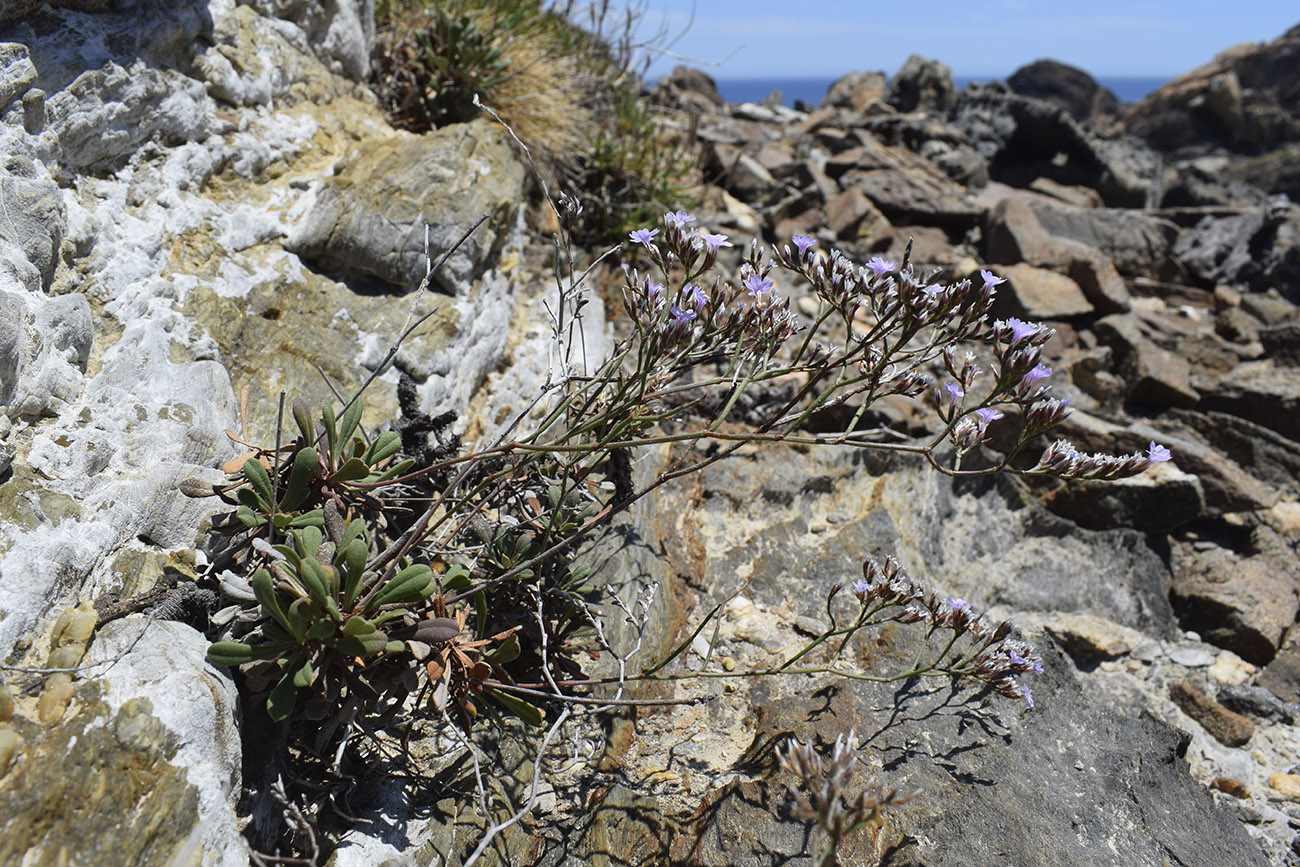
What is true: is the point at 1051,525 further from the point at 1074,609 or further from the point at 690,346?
the point at 690,346

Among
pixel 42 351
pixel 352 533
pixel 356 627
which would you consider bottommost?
pixel 356 627

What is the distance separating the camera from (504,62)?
16.3 ft

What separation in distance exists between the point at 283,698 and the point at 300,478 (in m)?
0.62

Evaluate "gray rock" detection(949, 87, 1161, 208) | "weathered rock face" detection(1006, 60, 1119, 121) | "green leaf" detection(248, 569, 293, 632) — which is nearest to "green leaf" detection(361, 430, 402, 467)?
"green leaf" detection(248, 569, 293, 632)

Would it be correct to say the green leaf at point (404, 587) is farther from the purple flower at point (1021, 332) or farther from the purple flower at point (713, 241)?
the purple flower at point (1021, 332)

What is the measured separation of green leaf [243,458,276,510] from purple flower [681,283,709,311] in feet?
4.24

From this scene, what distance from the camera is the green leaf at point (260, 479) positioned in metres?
2.31

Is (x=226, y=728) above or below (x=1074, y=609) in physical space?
above

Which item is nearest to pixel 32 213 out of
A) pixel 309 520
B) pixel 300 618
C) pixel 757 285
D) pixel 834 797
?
pixel 309 520

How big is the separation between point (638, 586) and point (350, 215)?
1.98 meters

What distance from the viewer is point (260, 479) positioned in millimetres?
2328

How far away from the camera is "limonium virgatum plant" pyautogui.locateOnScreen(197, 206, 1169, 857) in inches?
85.9

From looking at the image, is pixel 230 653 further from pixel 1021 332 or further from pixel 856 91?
pixel 856 91

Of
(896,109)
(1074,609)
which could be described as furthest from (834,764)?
(896,109)
